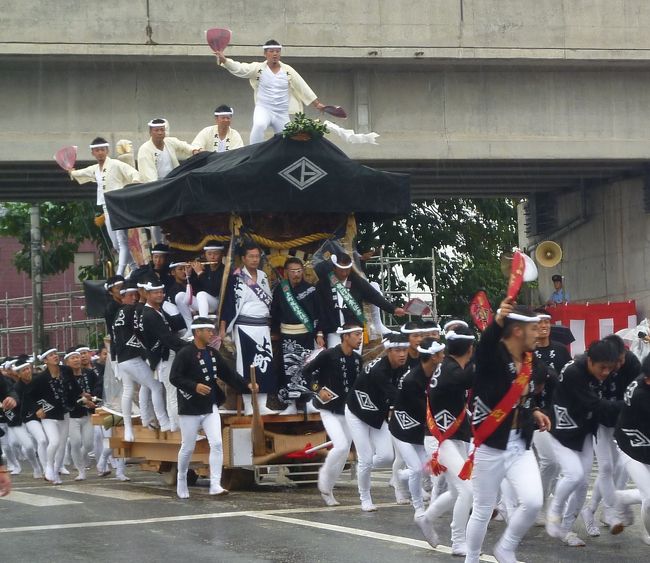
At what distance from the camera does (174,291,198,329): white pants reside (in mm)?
16656

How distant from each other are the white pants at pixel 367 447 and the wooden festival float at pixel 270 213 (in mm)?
1891

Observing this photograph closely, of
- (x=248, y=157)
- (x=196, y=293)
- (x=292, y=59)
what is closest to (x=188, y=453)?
(x=196, y=293)

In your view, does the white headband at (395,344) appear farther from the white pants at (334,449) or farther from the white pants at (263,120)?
the white pants at (263,120)

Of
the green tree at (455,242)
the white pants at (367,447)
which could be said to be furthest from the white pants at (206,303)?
the green tree at (455,242)

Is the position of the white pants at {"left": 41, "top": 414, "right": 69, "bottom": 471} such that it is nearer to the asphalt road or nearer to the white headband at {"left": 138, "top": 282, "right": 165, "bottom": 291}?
the asphalt road

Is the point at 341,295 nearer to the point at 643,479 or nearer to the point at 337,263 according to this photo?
the point at 337,263

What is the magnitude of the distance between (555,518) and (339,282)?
5642 millimetres

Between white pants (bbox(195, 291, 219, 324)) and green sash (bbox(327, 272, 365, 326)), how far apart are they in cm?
137

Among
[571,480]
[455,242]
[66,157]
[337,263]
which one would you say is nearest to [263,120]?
[337,263]

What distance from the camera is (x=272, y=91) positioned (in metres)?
18.2

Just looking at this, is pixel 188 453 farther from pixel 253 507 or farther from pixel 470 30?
pixel 470 30

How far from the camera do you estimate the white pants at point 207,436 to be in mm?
15273

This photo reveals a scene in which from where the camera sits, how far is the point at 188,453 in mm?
15422

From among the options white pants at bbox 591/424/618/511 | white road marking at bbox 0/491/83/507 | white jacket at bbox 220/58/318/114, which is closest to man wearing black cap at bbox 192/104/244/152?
white jacket at bbox 220/58/318/114
